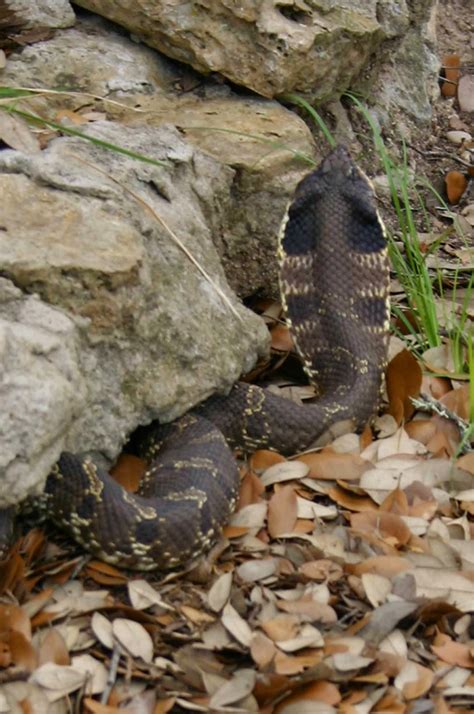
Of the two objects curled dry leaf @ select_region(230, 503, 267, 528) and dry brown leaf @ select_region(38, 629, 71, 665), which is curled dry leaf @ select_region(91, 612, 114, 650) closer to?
dry brown leaf @ select_region(38, 629, 71, 665)

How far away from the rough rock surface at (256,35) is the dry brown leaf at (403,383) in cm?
179

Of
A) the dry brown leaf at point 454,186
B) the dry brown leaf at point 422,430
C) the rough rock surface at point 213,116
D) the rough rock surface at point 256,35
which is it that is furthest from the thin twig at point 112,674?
the dry brown leaf at point 454,186

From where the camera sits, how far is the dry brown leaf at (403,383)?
18.0 feet

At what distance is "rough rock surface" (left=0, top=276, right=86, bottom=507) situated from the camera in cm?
369

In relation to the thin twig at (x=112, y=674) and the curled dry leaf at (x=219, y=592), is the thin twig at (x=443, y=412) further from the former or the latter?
the thin twig at (x=112, y=674)

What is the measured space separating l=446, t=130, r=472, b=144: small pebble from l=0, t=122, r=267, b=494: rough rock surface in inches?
126

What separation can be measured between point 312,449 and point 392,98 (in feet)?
11.1

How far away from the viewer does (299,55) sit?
20.4 feet

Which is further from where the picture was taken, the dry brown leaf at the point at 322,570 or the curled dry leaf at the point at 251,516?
the curled dry leaf at the point at 251,516

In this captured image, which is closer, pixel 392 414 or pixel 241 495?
pixel 241 495

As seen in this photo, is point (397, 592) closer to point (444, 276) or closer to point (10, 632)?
point (10, 632)

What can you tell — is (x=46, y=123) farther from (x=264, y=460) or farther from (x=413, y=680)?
(x=413, y=680)

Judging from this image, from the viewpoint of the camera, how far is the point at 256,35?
613cm

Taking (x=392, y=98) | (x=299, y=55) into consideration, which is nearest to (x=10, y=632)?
(x=299, y=55)
